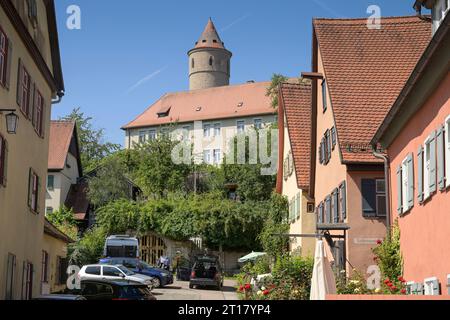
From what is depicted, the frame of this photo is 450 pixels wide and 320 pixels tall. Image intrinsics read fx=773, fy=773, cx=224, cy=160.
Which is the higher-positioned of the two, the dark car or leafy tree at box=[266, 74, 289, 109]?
leafy tree at box=[266, 74, 289, 109]

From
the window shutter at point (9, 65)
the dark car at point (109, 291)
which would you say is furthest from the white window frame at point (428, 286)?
the window shutter at point (9, 65)

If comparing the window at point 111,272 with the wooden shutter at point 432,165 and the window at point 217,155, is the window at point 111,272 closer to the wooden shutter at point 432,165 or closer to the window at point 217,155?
the wooden shutter at point 432,165

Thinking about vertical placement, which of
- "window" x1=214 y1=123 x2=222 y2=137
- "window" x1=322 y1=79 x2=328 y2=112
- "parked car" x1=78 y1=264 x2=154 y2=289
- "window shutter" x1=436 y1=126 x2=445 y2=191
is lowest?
"parked car" x1=78 y1=264 x2=154 y2=289

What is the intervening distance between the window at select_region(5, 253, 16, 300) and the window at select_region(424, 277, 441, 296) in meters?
11.0

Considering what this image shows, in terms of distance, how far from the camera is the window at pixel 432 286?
16125 mm

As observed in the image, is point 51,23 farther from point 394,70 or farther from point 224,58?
point 224,58

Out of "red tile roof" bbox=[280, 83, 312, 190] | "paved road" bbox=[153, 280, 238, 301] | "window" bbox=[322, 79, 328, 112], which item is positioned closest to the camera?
"window" bbox=[322, 79, 328, 112]

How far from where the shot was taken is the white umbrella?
1719 cm

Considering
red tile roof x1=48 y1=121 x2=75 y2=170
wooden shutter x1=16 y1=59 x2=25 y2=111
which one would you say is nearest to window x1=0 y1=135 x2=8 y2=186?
wooden shutter x1=16 y1=59 x2=25 y2=111

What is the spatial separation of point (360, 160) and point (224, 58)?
9446 cm

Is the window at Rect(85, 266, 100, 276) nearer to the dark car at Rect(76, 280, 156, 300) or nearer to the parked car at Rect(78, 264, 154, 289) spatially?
the parked car at Rect(78, 264, 154, 289)

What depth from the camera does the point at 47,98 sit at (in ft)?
90.5

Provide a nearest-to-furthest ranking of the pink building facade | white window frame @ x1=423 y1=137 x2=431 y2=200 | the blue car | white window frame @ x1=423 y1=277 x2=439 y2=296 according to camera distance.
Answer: the pink building facade, white window frame @ x1=423 y1=277 x2=439 y2=296, white window frame @ x1=423 y1=137 x2=431 y2=200, the blue car
